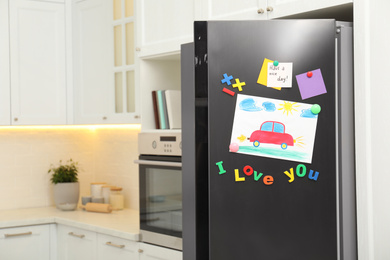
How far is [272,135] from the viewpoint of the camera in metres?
1.87

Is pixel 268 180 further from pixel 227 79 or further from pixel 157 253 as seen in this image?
pixel 157 253

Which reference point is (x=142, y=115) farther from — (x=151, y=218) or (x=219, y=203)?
(x=219, y=203)

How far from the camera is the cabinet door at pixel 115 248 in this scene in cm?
305

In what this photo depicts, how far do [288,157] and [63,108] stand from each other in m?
2.39

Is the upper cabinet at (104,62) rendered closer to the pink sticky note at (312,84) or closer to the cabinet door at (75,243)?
the cabinet door at (75,243)

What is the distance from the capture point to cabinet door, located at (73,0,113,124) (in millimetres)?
3662

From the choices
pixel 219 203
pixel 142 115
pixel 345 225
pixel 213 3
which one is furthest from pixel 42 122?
pixel 345 225

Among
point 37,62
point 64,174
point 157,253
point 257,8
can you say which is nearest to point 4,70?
point 37,62

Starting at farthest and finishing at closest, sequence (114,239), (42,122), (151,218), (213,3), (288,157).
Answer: (42,122) → (114,239) → (151,218) → (213,3) → (288,157)

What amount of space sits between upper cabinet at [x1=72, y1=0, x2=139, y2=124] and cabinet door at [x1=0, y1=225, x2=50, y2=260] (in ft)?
2.60

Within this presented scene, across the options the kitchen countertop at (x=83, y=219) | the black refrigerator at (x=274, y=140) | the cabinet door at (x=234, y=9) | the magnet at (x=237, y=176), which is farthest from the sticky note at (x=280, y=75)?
the kitchen countertop at (x=83, y=219)

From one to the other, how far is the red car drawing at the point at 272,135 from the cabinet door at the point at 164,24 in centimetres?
99

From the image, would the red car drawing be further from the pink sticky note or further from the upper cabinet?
the upper cabinet

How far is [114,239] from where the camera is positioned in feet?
10.4
